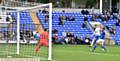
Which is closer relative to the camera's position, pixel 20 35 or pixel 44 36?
pixel 44 36

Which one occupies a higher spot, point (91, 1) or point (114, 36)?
point (91, 1)

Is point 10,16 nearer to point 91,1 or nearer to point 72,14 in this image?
point 72,14

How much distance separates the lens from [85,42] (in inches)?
1431

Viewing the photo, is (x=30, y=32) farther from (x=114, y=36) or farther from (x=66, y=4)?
(x=66, y=4)

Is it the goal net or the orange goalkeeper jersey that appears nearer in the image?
the orange goalkeeper jersey

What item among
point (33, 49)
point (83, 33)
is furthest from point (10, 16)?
point (83, 33)

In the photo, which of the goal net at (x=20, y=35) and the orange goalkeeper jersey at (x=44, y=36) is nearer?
the orange goalkeeper jersey at (x=44, y=36)

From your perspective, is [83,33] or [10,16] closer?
[10,16]

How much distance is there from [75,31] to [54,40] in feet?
11.9

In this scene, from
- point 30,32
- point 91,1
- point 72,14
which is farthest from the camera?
point 91,1

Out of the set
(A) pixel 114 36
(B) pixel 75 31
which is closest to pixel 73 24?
(B) pixel 75 31

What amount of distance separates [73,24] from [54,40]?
4846 millimetres

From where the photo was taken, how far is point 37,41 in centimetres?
2142

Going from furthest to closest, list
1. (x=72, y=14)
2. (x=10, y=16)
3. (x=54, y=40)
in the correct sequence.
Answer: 1. (x=72, y=14)
2. (x=54, y=40)
3. (x=10, y=16)
